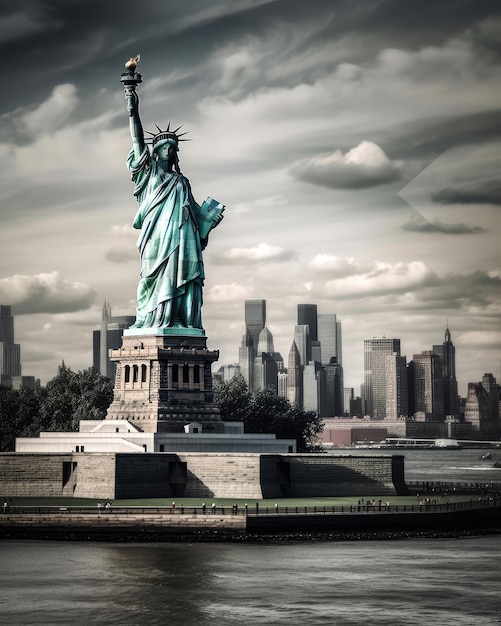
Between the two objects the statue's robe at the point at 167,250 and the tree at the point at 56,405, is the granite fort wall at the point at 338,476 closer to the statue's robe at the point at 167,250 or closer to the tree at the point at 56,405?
the statue's robe at the point at 167,250

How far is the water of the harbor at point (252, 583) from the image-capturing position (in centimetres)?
7125

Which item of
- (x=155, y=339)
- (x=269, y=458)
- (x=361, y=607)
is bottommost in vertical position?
(x=361, y=607)

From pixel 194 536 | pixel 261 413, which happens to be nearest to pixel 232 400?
pixel 261 413

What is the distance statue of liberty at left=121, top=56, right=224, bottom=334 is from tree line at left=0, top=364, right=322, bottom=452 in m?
23.0

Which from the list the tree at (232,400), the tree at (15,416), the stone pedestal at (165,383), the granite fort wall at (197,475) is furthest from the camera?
the tree at (232,400)

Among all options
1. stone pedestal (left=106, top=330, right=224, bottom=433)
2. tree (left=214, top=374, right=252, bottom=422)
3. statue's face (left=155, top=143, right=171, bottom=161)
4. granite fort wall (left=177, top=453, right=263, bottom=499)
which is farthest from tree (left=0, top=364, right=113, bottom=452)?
granite fort wall (left=177, top=453, right=263, bottom=499)

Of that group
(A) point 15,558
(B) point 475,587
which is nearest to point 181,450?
(A) point 15,558

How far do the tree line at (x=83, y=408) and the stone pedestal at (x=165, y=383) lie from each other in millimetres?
20861

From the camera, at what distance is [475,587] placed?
7894 cm

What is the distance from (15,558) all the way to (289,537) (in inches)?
718

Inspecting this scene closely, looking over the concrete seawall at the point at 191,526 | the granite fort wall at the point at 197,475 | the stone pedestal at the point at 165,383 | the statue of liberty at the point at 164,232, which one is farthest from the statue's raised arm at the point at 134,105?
the concrete seawall at the point at 191,526

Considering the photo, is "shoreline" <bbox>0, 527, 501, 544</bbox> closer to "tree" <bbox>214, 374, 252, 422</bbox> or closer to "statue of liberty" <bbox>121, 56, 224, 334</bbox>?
"statue of liberty" <bbox>121, 56, 224, 334</bbox>

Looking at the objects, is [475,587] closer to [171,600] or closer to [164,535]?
[171,600]

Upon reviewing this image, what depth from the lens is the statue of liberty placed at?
12169cm
